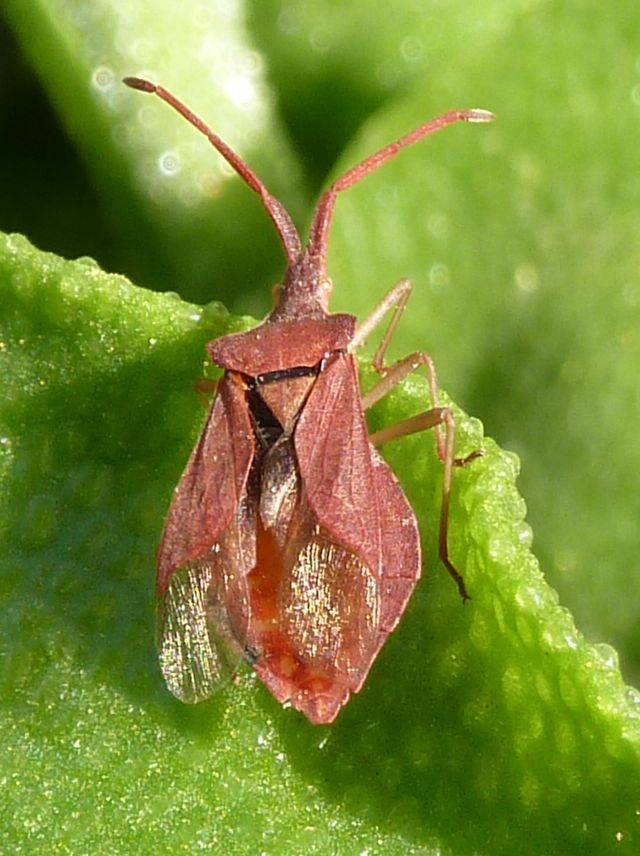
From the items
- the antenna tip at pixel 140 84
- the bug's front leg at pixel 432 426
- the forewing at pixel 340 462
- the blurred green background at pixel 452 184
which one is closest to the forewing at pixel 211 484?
the forewing at pixel 340 462

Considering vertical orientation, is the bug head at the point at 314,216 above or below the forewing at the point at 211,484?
above

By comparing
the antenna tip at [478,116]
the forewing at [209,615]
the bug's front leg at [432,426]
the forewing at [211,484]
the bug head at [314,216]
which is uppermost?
the antenna tip at [478,116]

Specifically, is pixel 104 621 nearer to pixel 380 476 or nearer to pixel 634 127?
pixel 380 476

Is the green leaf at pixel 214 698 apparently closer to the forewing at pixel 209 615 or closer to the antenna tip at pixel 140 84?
the forewing at pixel 209 615

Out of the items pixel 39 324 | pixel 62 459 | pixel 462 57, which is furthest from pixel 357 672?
pixel 462 57

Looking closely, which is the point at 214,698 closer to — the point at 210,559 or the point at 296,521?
the point at 210,559

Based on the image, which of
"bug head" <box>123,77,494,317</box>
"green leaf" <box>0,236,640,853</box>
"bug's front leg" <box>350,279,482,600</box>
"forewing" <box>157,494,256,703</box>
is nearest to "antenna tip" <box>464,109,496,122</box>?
"bug head" <box>123,77,494,317</box>

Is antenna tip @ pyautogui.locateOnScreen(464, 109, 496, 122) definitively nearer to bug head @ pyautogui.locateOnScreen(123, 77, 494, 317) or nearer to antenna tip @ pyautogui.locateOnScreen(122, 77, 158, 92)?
bug head @ pyautogui.locateOnScreen(123, 77, 494, 317)
